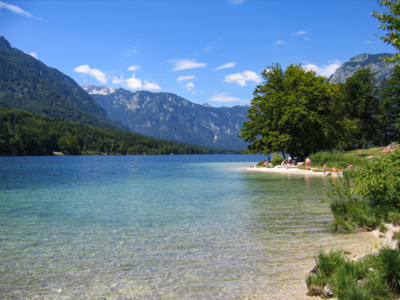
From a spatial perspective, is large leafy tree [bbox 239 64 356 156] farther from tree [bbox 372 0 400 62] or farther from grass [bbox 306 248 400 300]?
grass [bbox 306 248 400 300]

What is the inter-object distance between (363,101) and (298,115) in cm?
3239

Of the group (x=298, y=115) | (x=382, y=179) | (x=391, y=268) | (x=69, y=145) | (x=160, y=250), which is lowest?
(x=160, y=250)

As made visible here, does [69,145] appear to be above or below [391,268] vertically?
above

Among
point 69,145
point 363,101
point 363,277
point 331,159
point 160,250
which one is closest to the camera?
point 363,277

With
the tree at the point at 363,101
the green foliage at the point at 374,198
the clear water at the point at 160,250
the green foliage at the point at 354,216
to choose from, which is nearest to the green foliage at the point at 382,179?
the green foliage at the point at 374,198

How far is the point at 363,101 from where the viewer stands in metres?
66.1

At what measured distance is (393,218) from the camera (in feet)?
32.9

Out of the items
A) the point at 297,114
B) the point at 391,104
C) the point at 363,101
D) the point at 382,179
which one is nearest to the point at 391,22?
the point at 382,179

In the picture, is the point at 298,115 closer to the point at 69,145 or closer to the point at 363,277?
the point at 363,277

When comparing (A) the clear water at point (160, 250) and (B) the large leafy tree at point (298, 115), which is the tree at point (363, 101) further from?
(A) the clear water at point (160, 250)

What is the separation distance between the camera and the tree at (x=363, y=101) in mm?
66750

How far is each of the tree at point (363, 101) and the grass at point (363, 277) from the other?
69.5 meters

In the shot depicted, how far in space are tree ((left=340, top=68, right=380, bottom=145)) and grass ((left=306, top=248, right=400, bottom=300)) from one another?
69.5 meters

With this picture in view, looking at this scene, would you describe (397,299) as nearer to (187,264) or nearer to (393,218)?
(187,264)
